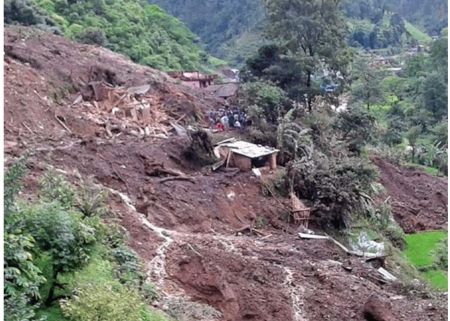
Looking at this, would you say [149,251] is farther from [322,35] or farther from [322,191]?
[322,35]

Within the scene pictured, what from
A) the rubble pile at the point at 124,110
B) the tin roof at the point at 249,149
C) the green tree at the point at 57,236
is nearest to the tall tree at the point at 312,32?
the rubble pile at the point at 124,110

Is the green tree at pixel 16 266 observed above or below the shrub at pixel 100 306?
above

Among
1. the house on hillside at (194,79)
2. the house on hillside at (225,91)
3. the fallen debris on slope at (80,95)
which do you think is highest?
the fallen debris on slope at (80,95)

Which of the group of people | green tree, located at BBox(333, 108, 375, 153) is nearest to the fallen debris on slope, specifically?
the group of people

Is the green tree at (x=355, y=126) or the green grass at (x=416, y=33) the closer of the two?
the green tree at (x=355, y=126)

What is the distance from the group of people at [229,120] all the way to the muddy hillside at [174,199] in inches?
15.7

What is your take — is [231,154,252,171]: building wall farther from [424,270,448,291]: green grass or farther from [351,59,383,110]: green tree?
[351,59,383,110]: green tree

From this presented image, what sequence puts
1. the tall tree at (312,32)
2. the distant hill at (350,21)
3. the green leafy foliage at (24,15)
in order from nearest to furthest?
1. the tall tree at (312,32)
2. the green leafy foliage at (24,15)
3. the distant hill at (350,21)

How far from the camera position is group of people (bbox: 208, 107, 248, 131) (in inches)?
640

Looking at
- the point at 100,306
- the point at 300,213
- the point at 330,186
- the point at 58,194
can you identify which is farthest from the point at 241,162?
the point at 100,306

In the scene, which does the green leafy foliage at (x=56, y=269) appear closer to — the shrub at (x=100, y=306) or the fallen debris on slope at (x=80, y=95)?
the shrub at (x=100, y=306)

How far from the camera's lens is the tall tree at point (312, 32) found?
1778cm

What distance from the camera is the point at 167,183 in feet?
39.3

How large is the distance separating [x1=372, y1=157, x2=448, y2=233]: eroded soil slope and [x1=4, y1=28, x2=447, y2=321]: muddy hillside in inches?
7.2
